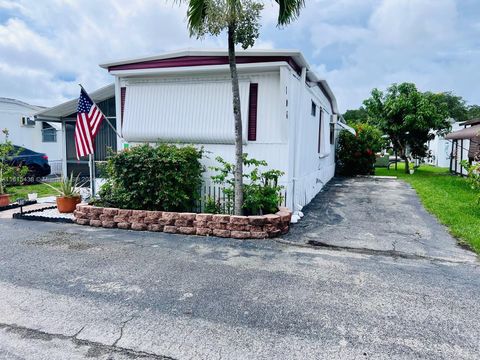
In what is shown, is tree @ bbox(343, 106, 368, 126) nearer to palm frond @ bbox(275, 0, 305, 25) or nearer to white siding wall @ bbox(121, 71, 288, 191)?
white siding wall @ bbox(121, 71, 288, 191)

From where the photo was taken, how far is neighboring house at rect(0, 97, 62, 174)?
18392mm

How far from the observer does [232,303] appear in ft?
12.0

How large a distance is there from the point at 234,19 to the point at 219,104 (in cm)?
213

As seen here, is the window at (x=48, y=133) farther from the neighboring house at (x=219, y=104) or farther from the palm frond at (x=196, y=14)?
the palm frond at (x=196, y=14)

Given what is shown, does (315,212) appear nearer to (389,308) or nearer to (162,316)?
(389,308)

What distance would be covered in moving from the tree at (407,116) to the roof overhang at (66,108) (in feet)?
48.3

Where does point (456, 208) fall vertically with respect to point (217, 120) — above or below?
below

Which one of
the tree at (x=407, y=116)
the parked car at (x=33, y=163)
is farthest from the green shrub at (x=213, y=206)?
the tree at (x=407, y=116)

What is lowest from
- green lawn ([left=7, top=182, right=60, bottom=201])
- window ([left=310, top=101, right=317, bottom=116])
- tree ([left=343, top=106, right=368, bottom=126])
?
green lawn ([left=7, top=182, right=60, bottom=201])

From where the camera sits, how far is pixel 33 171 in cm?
1461

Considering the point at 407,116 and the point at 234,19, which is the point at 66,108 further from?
the point at 407,116

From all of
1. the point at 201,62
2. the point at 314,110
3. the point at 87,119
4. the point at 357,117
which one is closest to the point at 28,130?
the point at 87,119

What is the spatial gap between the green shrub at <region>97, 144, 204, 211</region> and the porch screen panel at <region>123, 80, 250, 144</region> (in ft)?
2.49

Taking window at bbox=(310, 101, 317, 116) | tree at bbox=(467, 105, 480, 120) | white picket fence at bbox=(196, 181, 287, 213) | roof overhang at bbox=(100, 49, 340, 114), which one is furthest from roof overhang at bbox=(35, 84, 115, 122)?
tree at bbox=(467, 105, 480, 120)
